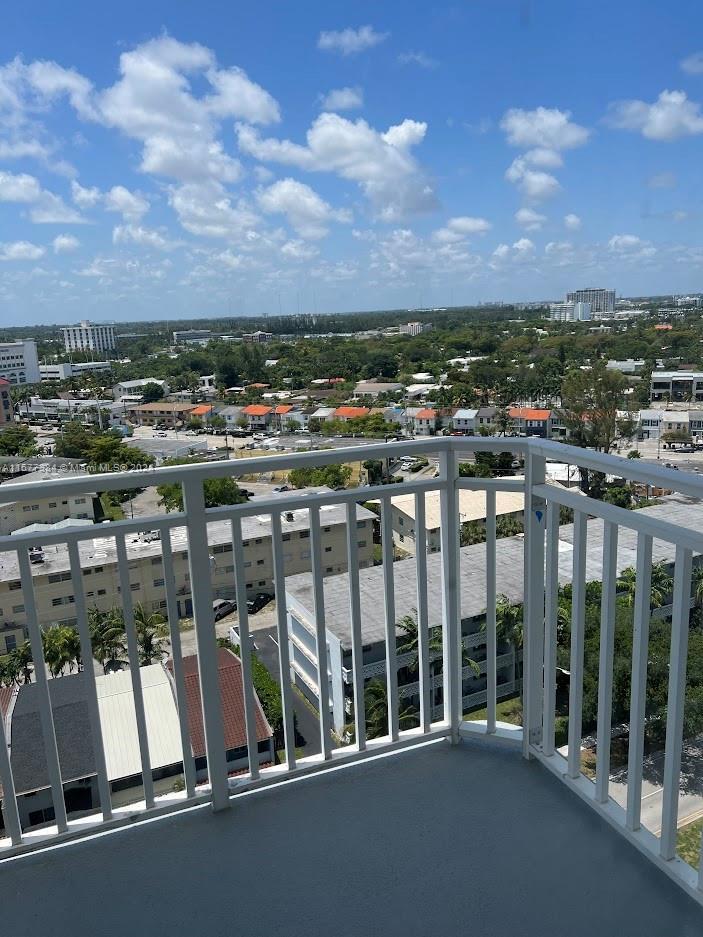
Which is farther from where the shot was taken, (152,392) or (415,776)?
(152,392)

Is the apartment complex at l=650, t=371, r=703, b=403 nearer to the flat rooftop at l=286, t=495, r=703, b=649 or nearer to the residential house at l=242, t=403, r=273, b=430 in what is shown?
the residential house at l=242, t=403, r=273, b=430

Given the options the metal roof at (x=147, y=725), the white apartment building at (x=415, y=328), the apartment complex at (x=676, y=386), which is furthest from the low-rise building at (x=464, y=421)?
the white apartment building at (x=415, y=328)

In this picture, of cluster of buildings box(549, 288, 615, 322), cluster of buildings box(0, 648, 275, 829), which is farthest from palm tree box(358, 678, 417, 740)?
Answer: cluster of buildings box(549, 288, 615, 322)

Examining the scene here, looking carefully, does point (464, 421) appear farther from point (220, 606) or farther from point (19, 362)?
point (19, 362)

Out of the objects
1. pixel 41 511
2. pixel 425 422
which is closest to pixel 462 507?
pixel 41 511

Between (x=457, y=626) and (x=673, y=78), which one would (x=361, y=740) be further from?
(x=673, y=78)

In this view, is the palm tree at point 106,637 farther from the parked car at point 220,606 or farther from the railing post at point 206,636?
the railing post at point 206,636

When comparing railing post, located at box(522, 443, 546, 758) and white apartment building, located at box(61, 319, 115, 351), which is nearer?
railing post, located at box(522, 443, 546, 758)
